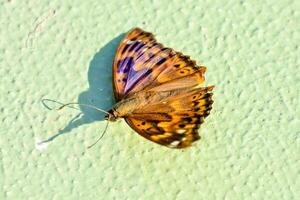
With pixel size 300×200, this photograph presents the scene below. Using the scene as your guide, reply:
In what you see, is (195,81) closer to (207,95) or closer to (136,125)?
(207,95)

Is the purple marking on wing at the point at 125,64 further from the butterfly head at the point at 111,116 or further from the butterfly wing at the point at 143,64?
the butterfly head at the point at 111,116

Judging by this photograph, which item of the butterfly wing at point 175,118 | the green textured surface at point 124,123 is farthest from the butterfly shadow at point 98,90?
the butterfly wing at point 175,118

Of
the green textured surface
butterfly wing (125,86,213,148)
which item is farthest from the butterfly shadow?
butterfly wing (125,86,213,148)

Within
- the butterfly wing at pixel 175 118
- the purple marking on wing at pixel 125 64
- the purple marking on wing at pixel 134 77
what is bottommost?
the butterfly wing at pixel 175 118

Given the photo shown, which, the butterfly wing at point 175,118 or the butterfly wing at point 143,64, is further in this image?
the butterfly wing at point 143,64

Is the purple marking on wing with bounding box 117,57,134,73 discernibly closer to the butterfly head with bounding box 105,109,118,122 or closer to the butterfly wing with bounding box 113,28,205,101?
the butterfly wing with bounding box 113,28,205,101

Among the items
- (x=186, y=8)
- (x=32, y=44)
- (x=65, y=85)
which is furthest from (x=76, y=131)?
(x=186, y=8)

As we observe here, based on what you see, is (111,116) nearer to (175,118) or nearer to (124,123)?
(124,123)
